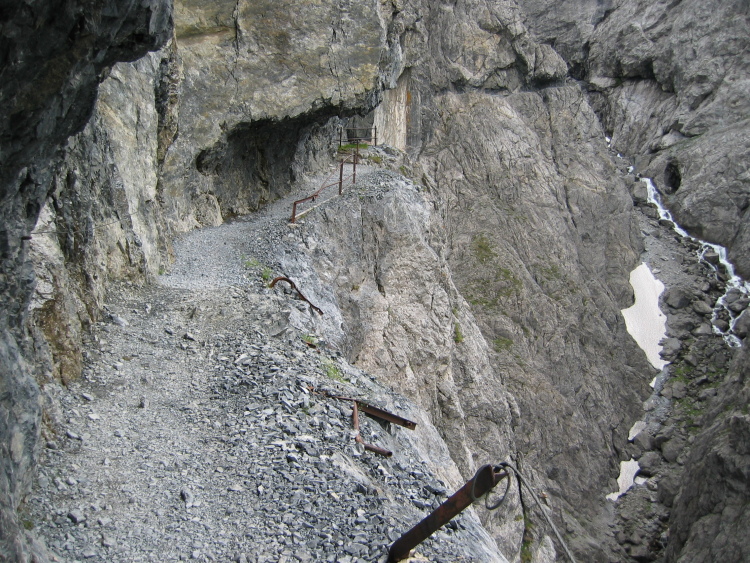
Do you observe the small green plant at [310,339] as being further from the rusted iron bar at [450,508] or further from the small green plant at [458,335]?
the small green plant at [458,335]

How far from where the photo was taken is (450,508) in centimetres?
659

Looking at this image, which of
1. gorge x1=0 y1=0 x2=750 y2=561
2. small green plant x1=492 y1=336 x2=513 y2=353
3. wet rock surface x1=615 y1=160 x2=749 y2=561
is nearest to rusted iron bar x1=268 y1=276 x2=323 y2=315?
gorge x1=0 y1=0 x2=750 y2=561

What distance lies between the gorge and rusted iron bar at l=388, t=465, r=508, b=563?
35 centimetres

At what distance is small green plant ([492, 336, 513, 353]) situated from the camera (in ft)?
133

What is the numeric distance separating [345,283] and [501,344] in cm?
2304

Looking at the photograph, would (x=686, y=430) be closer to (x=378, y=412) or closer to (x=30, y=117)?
(x=378, y=412)

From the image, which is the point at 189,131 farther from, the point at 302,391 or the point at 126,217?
the point at 302,391

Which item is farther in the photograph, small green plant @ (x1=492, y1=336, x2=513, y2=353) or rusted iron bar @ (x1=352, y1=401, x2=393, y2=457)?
small green plant @ (x1=492, y1=336, x2=513, y2=353)

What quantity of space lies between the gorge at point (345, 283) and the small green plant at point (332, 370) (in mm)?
78

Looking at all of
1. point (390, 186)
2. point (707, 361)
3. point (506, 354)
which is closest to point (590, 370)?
point (506, 354)

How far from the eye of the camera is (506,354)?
40344 mm

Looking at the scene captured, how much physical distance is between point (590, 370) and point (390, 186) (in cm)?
2862

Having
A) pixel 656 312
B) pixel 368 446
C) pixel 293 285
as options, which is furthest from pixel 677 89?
pixel 368 446

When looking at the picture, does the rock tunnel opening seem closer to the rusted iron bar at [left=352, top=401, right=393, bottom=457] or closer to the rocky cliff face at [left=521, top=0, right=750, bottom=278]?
the rusted iron bar at [left=352, top=401, right=393, bottom=457]
